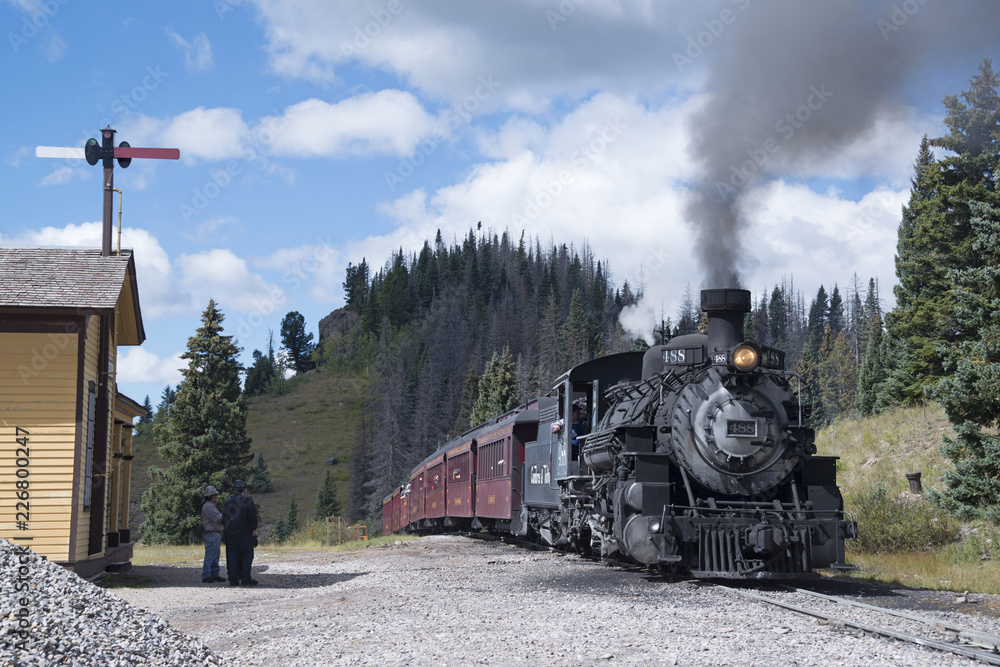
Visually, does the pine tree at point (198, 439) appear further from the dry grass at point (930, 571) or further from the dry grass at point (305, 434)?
the dry grass at point (305, 434)

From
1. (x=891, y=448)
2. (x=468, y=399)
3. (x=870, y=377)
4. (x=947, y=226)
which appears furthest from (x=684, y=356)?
(x=468, y=399)

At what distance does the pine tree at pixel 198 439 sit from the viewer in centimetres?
4078

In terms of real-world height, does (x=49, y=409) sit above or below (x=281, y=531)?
above

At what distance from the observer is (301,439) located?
108 m

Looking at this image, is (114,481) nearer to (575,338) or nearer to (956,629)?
(956,629)

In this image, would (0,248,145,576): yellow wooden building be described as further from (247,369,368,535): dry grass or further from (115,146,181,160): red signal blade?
(247,369,368,535): dry grass

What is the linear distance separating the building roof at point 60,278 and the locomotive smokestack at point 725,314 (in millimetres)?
8769

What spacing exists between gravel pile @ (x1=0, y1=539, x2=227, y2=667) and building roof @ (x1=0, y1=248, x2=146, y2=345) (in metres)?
5.44

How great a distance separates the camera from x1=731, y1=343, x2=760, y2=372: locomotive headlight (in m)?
11.8

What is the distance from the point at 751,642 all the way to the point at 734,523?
13.6ft

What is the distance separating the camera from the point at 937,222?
Answer: 100.0 feet

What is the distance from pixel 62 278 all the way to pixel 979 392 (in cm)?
1587

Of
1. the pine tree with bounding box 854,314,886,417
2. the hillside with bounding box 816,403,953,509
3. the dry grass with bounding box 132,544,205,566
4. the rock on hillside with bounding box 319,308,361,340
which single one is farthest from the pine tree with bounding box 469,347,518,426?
the rock on hillside with bounding box 319,308,361,340

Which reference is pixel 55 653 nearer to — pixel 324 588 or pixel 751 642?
pixel 751 642
